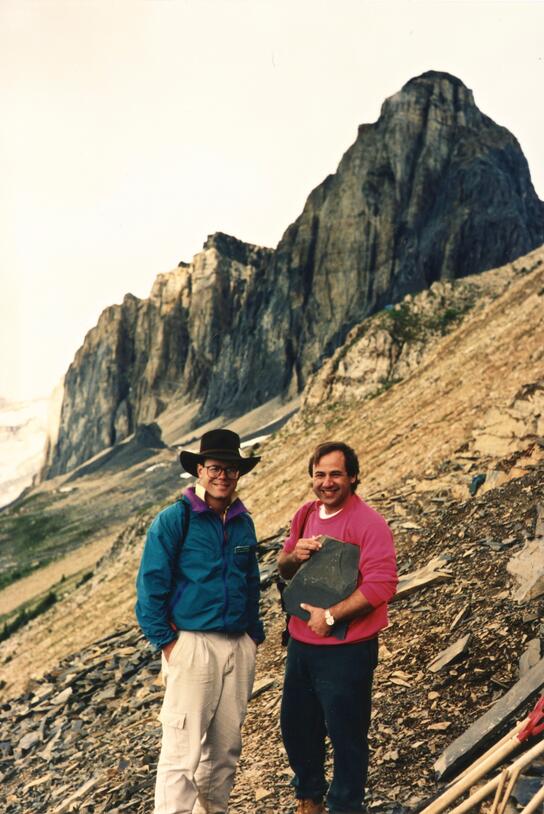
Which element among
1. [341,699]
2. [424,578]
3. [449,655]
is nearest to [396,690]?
[449,655]

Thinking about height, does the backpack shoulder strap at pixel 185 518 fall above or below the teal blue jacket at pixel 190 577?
above

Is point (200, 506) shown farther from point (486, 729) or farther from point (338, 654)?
point (486, 729)

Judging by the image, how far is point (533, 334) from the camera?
19766 millimetres

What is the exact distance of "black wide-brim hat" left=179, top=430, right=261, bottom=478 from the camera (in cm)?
438

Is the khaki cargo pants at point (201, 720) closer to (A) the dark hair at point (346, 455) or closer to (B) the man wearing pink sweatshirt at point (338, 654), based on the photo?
(B) the man wearing pink sweatshirt at point (338, 654)

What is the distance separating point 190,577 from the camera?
4188mm

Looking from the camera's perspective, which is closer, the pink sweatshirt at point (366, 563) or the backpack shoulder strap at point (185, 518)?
the pink sweatshirt at point (366, 563)

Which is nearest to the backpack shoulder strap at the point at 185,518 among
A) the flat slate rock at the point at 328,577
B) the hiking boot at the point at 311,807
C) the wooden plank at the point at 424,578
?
the flat slate rock at the point at 328,577

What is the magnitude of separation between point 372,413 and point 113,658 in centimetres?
1494

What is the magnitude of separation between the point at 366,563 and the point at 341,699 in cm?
80

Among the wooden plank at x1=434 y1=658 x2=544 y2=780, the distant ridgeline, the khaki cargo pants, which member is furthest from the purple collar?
the distant ridgeline

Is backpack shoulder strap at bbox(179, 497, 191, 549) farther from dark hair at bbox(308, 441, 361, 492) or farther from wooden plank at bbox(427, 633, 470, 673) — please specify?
wooden plank at bbox(427, 633, 470, 673)

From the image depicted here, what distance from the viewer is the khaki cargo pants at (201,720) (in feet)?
13.3

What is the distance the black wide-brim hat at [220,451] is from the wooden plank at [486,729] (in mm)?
2315
